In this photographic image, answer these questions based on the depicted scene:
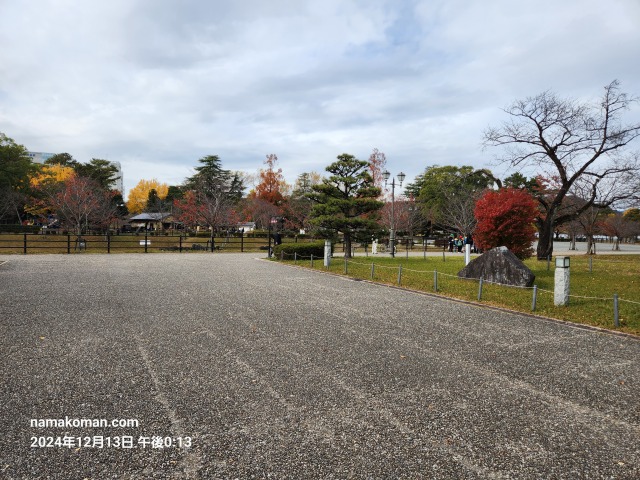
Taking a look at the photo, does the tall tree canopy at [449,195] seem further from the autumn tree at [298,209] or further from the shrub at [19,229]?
the shrub at [19,229]

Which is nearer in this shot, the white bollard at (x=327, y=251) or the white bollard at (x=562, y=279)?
the white bollard at (x=562, y=279)

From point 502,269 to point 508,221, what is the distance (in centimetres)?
417

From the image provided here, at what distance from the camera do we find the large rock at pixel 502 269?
432 inches

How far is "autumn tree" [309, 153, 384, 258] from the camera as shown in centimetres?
2028

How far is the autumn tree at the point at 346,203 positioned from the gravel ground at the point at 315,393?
12.6 m

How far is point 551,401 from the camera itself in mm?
3938

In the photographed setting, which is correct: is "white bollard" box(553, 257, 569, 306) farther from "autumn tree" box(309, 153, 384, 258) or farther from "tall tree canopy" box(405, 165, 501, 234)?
"tall tree canopy" box(405, 165, 501, 234)

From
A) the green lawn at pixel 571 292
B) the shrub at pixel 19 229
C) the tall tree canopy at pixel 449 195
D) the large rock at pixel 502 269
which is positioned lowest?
the green lawn at pixel 571 292

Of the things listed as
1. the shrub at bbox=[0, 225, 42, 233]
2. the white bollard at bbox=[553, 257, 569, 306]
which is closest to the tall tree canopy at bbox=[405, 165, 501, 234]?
the white bollard at bbox=[553, 257, 569, 306]

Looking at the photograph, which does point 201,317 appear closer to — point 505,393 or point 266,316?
point 266,316

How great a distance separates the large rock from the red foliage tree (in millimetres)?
3426

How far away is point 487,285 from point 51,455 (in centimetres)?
1110

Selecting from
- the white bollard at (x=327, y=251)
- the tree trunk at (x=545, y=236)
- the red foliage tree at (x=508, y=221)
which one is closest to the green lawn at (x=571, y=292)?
the white bollard at (x=327, y=251)

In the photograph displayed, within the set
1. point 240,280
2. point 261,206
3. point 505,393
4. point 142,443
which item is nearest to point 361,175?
point 240,280
